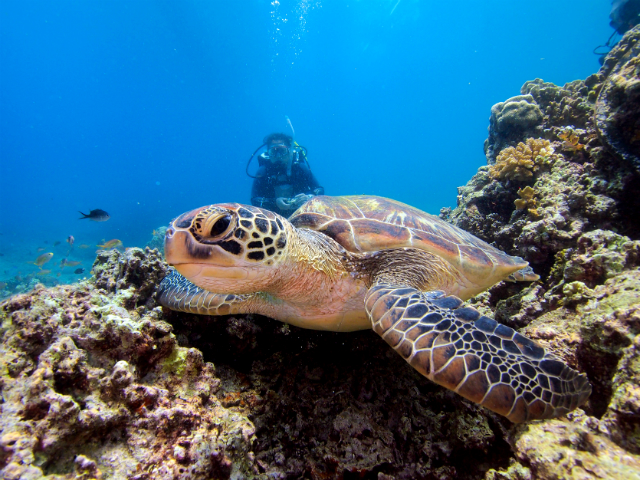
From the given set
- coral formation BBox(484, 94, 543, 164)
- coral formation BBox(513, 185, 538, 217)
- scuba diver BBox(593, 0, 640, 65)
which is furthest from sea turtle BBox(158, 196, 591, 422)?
scuba diver BBox(593, 0, 640, 65)

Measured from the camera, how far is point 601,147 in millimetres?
3027

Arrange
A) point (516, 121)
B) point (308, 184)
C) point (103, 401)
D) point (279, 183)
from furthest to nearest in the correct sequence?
point (308, 184), point (279, 183), point (516, 121), point (103, 401)

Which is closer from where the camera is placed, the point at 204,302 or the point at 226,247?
the point at 226,247

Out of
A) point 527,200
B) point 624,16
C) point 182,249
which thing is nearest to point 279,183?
point 527,200

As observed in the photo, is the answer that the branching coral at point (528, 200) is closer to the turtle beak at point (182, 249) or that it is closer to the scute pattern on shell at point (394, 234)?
the scute pattern on shell at point (394, 234)

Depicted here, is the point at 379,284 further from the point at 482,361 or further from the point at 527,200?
the point at 527,200

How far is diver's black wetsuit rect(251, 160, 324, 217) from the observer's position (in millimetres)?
9445

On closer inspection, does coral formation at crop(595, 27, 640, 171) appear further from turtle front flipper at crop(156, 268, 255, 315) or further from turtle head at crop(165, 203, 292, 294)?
turtle front flipper at crop(156, 268, 255, 315)

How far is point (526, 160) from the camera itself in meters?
3.71

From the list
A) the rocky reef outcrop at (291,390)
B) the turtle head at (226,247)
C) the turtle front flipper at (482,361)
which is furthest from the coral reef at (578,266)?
the turtle head at (226,247)

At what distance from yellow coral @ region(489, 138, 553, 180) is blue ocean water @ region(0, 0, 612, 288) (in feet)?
89.4

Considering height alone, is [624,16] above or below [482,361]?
above

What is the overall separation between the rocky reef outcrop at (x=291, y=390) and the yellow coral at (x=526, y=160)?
881 mm

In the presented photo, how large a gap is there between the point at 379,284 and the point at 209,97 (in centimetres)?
6986
